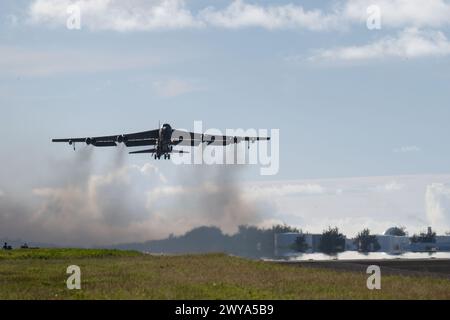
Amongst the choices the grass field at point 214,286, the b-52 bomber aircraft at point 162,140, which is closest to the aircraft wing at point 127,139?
the b-52 bomber aircraft at point 162,140

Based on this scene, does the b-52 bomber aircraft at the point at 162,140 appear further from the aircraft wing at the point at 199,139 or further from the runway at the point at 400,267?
the runway at the point at 400,267

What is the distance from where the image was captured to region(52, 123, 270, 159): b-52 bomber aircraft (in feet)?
267

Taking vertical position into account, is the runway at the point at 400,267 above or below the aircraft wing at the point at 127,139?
below

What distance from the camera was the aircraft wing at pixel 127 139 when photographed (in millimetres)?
84688

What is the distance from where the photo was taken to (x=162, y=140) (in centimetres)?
8119

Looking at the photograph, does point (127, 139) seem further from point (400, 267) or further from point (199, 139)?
point (400, 267)

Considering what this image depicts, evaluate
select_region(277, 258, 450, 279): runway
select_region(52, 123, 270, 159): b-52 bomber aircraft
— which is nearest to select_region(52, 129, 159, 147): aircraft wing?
select_region(52, 123, 270, 159): b-52 bomber aircraft

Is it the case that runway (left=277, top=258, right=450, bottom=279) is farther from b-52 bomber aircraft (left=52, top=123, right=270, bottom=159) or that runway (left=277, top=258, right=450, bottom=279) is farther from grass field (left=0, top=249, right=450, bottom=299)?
b-52 bomber aircraft (left=52, top=123, right=270, bottom=159)

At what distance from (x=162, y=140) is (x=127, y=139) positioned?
7.27m

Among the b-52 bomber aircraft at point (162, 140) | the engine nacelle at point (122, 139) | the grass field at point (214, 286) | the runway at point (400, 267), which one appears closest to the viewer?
the grass field at point (214, 286)

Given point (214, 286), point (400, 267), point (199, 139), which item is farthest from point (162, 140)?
point (214, 286)
